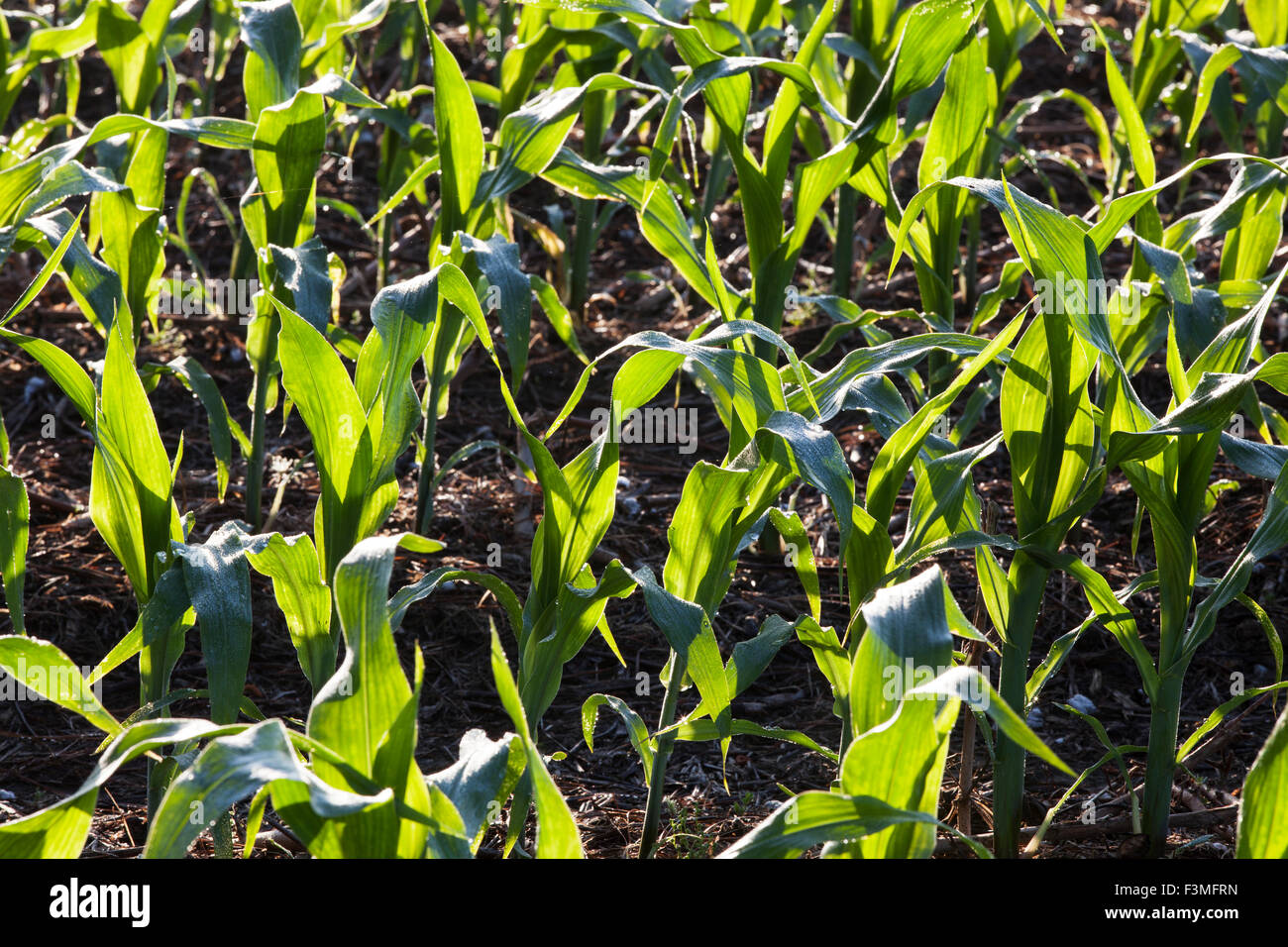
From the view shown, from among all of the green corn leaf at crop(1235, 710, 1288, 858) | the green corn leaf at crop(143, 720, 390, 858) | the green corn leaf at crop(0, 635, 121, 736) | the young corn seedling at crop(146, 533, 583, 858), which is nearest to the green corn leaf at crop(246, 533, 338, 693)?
the green corn leaf at crop(0, 635, 121, 736)

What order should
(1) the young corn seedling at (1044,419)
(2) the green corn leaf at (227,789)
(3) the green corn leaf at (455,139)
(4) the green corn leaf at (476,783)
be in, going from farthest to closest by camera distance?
(3) the green corn leaf at (455,139) → (1) the young corn seedling at (1044,419) → (4) the green corn leaf at (476,783) → (2) the green corn leaf at (227,789)

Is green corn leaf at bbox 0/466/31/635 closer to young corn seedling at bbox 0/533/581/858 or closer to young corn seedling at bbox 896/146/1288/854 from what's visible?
young corn seedling at bbox 0/533/581/858

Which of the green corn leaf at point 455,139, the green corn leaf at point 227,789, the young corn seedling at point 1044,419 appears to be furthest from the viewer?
the green corn leaf at point 455,139

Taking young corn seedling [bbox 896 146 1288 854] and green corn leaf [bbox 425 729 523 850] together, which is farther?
young corn seedling [bbox 896 146 1288 854]

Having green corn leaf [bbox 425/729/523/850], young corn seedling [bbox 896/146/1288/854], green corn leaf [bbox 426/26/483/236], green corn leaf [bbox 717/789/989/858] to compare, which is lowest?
green corn leaf [bbox 425/729/523/850]

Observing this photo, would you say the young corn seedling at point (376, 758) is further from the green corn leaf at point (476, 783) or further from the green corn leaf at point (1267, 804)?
the green corn leaf at point (1267, 804)

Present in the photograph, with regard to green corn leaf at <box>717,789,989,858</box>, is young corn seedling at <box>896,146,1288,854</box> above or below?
above

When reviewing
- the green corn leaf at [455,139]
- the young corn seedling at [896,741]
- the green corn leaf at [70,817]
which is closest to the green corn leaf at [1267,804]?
the young corn seedling at [896,741]

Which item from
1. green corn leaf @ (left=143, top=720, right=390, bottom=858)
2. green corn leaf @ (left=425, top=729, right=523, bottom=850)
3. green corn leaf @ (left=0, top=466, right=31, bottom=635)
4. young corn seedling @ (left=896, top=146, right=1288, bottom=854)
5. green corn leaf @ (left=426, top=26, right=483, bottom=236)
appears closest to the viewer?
green corn leaf @ (left=143, top=720, right=390, bottom=858)

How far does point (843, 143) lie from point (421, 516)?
42.2 inches

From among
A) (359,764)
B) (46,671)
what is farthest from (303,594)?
(359,764)

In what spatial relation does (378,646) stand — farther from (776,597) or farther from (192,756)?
(776,597)

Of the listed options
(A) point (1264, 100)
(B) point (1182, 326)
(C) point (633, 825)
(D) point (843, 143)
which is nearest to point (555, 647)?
(C) point (633, 825)

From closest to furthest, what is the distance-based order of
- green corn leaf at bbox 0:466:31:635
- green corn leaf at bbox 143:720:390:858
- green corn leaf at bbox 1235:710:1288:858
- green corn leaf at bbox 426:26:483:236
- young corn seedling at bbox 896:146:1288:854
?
green corn leaf at bbox 143:720:390:858 → green corn leaf at bbox 1235:710:1288:858 → young corn seedling at bbox 896:146:1288:854 → green corn leaf at bbox 0:466:31:635 → green corn leaf at bbox 426:26:483:236
